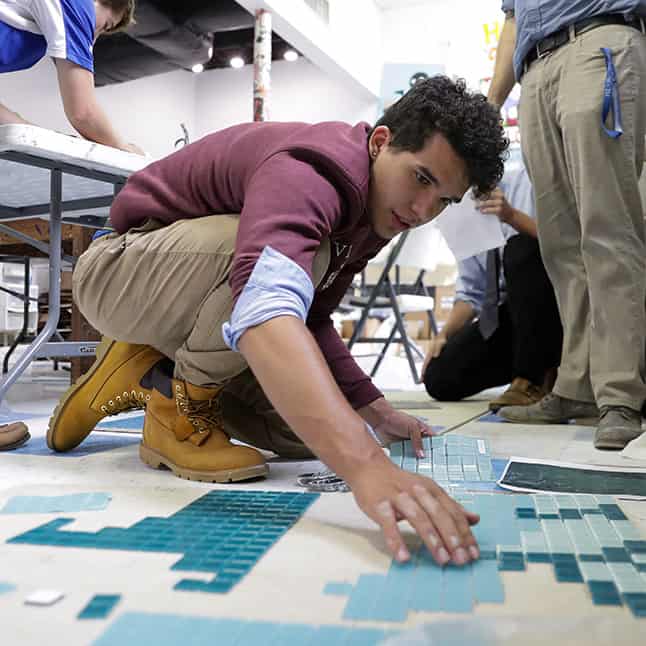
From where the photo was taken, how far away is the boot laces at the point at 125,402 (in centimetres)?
135

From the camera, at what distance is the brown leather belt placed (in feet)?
5.65

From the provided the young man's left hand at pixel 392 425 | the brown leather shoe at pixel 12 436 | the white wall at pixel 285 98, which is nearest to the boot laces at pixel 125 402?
the brown leather shoe at pixel 12 436

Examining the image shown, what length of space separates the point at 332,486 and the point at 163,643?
1.85 ft

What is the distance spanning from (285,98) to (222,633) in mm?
8733

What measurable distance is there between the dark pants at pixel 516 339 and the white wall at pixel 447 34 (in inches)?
208

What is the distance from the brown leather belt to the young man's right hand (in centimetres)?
148

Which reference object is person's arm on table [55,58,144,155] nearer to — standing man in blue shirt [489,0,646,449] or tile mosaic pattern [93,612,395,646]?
standing man in blue shirt [489,0,646,449]

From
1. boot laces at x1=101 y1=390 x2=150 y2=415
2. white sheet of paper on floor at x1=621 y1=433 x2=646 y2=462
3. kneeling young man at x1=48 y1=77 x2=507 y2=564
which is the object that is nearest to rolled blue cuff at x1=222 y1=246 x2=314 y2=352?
kneeling young man at x1=48 y1=77 x2=507 y2=564

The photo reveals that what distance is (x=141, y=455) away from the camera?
1.29 meters

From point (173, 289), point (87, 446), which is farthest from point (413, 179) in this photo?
point (87, 446)

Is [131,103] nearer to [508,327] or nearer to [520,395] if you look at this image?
[508,327]

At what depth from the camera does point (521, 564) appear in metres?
0.71

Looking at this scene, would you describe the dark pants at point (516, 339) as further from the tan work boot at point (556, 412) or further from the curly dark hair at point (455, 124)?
the curly dark hair at point (455, 124)

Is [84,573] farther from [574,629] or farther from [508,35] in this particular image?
[508,35]
